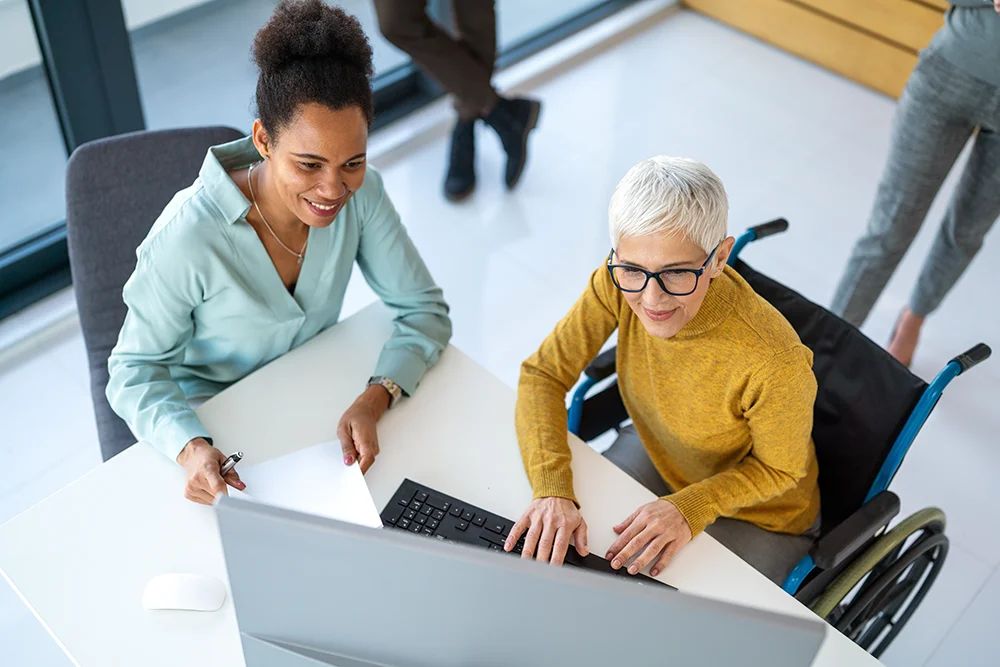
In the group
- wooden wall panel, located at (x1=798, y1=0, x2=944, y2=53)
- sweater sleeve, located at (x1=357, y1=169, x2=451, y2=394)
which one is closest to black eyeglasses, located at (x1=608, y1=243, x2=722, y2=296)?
sweater sleeve, located at (x1=357, y1=169, x2=451, y2=394)

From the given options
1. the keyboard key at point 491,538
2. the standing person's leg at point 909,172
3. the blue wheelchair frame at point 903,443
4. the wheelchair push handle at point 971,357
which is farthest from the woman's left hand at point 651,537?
the standing person's leg at point 909,172

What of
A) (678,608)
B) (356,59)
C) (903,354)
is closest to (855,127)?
(903,354)

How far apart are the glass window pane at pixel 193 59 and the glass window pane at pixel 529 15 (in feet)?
3.24

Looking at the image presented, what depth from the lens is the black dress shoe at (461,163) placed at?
3.31 m

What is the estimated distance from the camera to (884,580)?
1646mm

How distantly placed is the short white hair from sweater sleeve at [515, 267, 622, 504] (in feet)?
0.75

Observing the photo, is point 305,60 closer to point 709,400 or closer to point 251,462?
point 251,462

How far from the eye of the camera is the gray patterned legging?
2.19 metres

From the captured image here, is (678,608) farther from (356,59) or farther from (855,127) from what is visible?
(855,127)

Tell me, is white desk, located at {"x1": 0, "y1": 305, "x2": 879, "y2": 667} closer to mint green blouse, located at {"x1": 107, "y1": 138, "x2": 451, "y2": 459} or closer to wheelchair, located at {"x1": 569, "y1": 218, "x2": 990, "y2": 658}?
mint green blouse, located at {"x1": 107, "y1": 138, "x2": 451, "y2": 459}

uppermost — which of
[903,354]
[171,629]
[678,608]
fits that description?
[678,608]

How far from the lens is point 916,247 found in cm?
321

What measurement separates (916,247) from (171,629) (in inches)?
107

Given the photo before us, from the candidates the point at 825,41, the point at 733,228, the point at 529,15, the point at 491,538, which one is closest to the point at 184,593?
the point at 491,538
